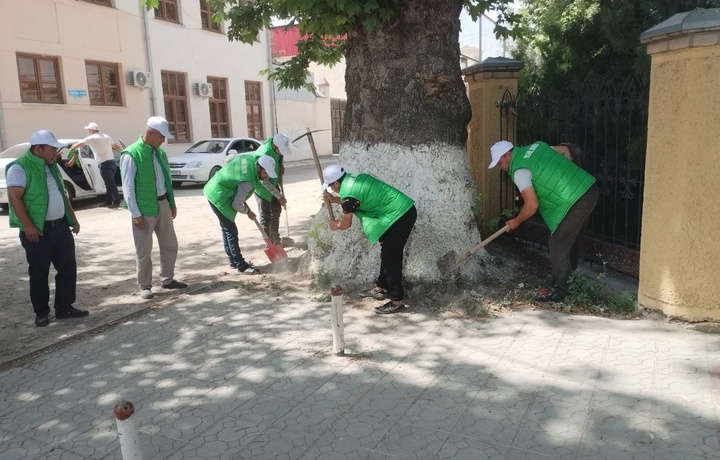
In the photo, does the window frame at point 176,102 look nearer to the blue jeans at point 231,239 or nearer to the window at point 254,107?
the window at point 254,107

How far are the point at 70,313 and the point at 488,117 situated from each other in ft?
16.1

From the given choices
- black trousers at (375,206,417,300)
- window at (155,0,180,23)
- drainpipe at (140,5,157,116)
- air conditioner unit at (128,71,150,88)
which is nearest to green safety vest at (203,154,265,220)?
black trousers at (375,206,417,300)

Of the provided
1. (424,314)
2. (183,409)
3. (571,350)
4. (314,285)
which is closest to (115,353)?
(183,409)

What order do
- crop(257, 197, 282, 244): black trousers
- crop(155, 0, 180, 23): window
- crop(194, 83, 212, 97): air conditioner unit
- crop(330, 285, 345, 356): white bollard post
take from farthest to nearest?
crop(194, 83, 212, 97): air conditioner unit → crop(155, 0, 180, 23): window → crop(257, 197, 282, 244): black trousers → crop(330, 285, 345, 356): white bollard post

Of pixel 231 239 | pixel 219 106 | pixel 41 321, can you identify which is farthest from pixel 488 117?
pixel 219 106

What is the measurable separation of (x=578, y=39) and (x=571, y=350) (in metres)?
4.51

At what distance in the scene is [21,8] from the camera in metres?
14.6

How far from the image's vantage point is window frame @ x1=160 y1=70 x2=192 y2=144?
63.3ft

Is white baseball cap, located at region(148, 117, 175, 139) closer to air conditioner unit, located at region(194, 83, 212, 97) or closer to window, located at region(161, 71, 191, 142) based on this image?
window, located at region(161, 71, 191, 142)

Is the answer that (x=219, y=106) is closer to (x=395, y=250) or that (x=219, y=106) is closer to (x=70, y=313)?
(x=70, y=313)

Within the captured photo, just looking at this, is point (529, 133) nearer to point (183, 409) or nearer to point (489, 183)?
point (489, 183)

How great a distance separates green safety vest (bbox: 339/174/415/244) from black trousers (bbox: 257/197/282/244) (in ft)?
10.3

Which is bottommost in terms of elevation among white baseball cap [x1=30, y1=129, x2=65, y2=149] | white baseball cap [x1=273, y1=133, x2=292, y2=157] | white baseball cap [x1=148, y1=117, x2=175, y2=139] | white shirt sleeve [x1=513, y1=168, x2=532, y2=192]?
white shirt sleeve [x1=513, y1=168, x2=532, y2=192]

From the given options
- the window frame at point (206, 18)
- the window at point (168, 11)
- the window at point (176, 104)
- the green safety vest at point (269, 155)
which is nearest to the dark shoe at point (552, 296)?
the green safety vest at point (269, 155)
